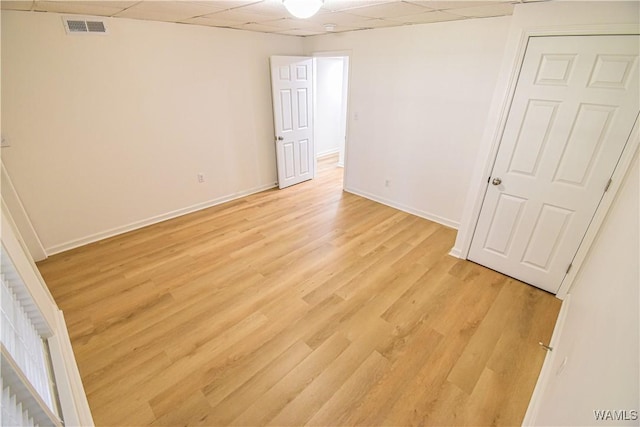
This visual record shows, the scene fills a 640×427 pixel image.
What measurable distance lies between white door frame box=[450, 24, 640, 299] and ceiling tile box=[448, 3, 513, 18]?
34 centimetres

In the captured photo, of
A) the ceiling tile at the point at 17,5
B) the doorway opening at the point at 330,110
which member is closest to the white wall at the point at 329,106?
the doorway opening at the point at 330,110

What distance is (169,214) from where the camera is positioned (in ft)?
12.5

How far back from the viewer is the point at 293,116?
4586 mm

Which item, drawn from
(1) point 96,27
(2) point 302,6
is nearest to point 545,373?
(2) point 302,6

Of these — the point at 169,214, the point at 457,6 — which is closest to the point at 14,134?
the point at 169,214

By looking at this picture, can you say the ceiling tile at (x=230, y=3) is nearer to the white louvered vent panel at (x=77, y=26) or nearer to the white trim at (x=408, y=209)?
the white louvered vent panel at (x=77, y=26)

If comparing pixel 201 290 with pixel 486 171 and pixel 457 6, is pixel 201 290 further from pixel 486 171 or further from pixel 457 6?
pixel 457 6

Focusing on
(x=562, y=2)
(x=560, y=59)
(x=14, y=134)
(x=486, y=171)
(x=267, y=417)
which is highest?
(x=562, y=2)

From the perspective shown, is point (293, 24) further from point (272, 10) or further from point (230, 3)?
point (230, 3)

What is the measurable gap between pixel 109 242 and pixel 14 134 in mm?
1304

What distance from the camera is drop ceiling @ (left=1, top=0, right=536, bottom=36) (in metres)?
2.23

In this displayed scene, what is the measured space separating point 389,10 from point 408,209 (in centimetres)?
242

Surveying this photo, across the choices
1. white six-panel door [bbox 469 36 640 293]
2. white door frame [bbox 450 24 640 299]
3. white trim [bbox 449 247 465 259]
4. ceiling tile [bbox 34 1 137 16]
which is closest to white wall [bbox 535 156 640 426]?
white door frame [bbox 450 24 640 299]

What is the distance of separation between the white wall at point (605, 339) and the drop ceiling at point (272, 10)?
1.81 meters
